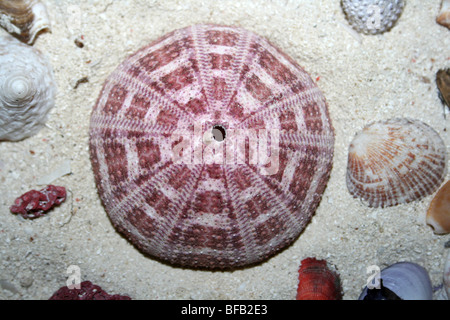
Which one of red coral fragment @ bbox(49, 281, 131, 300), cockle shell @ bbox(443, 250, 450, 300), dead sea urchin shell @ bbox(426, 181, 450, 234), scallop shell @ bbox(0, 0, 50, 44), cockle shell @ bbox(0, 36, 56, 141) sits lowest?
red coral fragment @ bbox(49, 281, 131, 300)

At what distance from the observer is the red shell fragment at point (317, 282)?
3.00m

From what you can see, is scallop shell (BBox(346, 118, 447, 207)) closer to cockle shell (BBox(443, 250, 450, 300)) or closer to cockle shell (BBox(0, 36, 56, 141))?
cockle shell (BBox(443, 250, 450, 300))

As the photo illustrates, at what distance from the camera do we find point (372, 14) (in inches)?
116

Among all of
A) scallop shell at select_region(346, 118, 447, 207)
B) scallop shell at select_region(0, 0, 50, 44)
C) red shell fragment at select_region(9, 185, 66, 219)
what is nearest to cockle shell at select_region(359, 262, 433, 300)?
scallop shell at select_region(346, 118, 447, 207)

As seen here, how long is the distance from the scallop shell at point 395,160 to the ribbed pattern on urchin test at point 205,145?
0.30 meters

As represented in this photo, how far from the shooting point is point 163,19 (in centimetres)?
308

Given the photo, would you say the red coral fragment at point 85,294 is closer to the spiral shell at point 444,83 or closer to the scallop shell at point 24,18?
the scallop shell at point 24,18

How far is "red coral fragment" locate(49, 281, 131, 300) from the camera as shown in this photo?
2.99 m

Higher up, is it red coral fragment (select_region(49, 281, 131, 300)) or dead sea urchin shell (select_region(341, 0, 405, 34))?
dead sea urchin shell (select_region(341, 0, 405, 34))

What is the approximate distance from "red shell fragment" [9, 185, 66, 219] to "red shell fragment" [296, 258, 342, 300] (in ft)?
6.22

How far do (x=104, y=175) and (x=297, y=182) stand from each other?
1292 millimetres

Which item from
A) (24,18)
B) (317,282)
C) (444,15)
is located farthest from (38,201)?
(444,15)
